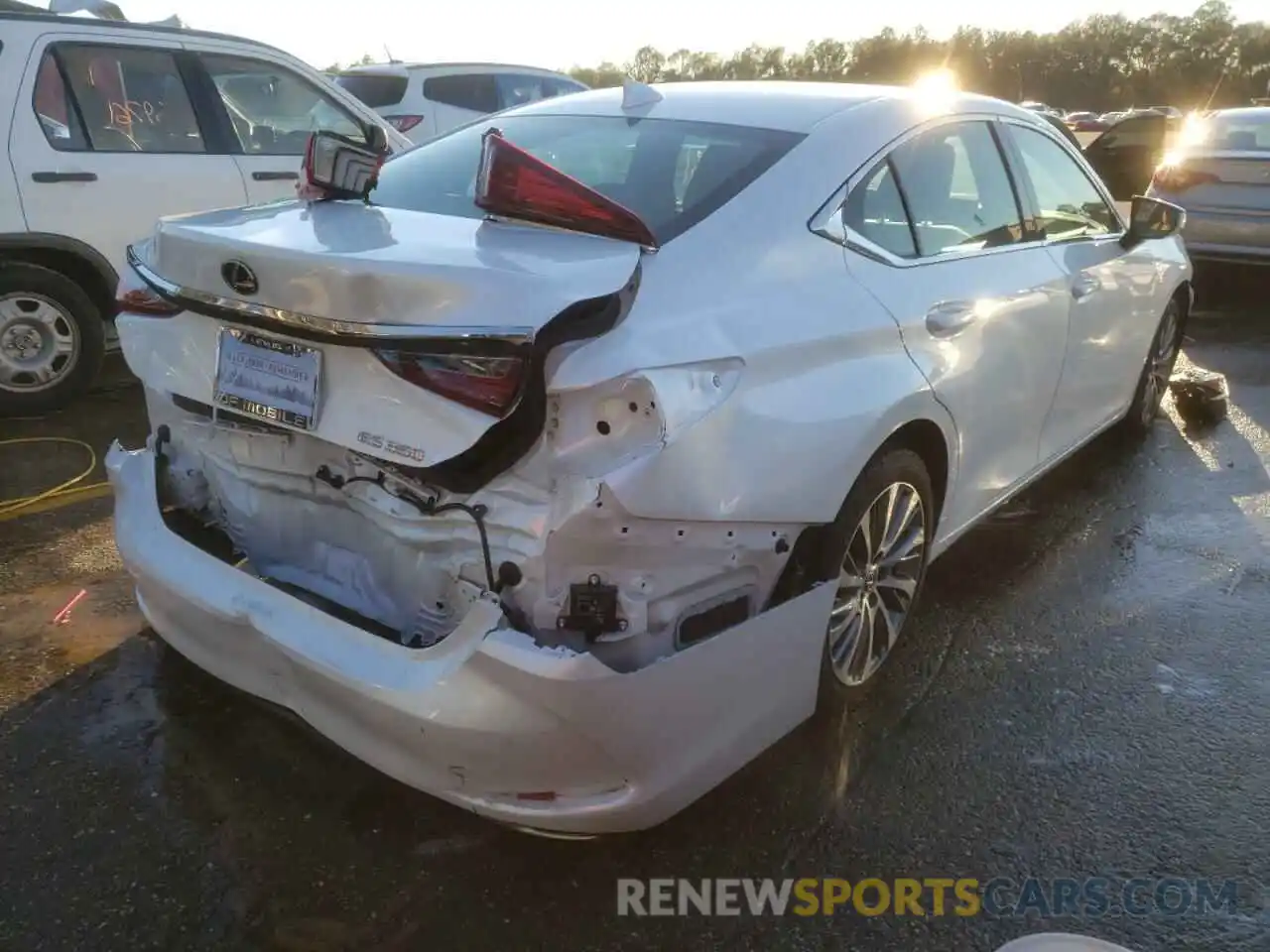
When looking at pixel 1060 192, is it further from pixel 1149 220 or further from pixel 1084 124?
pixel 1084 124

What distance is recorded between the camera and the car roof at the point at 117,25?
5.31 m

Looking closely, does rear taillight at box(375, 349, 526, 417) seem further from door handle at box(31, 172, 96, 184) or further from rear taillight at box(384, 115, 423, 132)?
rear taillight at box(384, 115, 423, 132)

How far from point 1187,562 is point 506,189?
3145 mm

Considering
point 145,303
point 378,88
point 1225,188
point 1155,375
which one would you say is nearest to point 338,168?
point 145,303

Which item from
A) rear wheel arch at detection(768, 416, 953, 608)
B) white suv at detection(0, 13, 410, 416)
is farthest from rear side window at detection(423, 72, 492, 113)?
rear wheel arch at detection(768, 416, 953, 608)

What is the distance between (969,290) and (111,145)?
15.3 feet

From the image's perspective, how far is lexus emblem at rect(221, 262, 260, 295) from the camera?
2279 mm

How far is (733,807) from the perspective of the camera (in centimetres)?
264

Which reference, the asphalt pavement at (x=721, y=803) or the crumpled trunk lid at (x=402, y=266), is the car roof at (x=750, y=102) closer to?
the crumpled trunk lid at (x=402, y=266)

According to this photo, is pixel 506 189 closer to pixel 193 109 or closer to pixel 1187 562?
pixel 1187 562

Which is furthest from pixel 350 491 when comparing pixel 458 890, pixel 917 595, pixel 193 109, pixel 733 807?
pixel 193 109

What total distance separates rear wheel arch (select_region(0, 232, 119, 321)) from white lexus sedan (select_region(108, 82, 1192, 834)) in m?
3.11

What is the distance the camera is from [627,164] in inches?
116

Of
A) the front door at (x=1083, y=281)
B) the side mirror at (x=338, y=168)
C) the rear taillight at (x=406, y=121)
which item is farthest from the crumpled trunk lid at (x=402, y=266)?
the rear taillight at (x=406, y=121)
